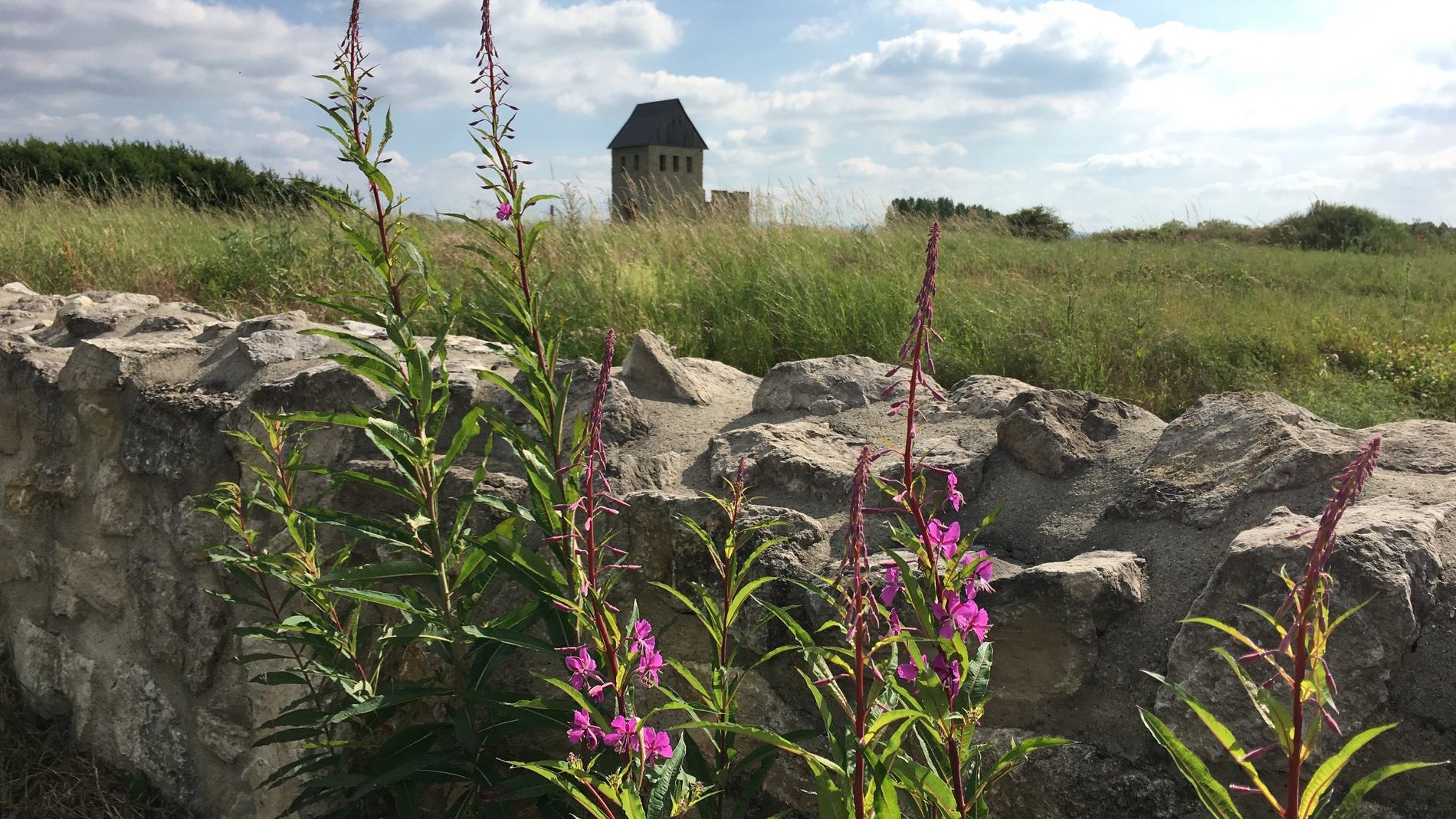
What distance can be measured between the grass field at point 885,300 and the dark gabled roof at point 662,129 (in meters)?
20.9

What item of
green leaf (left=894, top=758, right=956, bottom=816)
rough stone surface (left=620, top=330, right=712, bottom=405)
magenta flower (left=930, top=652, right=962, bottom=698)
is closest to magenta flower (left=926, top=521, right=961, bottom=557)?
magenta flower (left=930, top=652, right=962, bottom=698)

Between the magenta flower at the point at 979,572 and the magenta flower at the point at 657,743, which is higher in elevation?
the magenta flower at the point at 979,572

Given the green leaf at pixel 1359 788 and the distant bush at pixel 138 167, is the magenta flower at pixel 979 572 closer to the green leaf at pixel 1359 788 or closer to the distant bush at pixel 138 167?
the green leaf at pixel 1359 788

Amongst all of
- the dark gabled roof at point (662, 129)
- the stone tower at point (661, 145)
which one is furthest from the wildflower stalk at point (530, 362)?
the dark gabled roof at point (662, 129)

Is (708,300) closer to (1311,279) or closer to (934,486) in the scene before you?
(934,486)

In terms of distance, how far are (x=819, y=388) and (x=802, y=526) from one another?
72 centimetres

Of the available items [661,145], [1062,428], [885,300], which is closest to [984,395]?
[1062,428]

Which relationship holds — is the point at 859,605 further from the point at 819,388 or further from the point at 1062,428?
the point at 819,388

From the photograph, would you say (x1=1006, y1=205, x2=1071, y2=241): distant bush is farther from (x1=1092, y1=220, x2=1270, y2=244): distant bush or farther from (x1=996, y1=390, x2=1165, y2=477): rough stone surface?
(x1=996, y1=390, x2=1165, y2=477): rough stone surface

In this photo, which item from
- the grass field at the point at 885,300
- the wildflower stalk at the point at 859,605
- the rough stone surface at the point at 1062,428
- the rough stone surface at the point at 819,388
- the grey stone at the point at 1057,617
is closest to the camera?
the wildflower stalk at the point at 859,605

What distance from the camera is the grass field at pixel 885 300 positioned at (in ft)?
15.6

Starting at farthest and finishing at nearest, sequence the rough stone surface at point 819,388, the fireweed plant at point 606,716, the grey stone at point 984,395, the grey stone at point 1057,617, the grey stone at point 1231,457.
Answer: the rough stone surface at point 819,388 → the grey stone at point 984,395 → the grey stone at point 1231,457 → the grey stone at point 1057,617 → the fireweed plant at point 606,716

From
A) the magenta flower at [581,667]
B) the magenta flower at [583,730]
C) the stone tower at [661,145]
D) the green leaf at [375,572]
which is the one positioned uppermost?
the stone tower at [661,145]

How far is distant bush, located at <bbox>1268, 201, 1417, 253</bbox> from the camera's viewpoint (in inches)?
615
